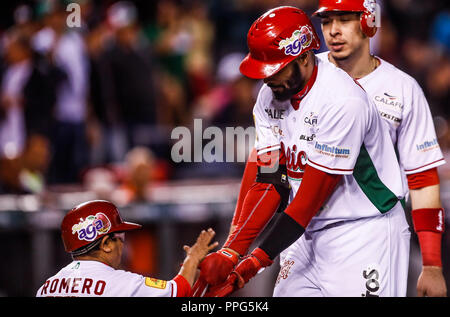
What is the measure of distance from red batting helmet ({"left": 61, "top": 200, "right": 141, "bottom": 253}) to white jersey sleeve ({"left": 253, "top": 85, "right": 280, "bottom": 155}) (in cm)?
83

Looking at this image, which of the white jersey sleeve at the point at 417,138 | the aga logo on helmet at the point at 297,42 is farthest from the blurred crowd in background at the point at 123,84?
the aga logo on helmet at the point at 297,42

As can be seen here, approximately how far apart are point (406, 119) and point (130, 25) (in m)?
5.66

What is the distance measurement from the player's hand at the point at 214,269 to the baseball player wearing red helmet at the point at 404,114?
1061mm

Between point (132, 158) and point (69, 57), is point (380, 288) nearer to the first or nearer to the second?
point (132, 158)

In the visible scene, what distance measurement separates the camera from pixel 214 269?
3.78m

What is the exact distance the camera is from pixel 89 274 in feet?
13.0

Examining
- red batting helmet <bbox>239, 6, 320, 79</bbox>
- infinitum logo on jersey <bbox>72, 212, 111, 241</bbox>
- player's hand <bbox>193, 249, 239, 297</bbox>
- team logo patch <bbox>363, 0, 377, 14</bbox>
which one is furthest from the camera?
team logo patch <bbox>363, 0, 377, 14</bbox>

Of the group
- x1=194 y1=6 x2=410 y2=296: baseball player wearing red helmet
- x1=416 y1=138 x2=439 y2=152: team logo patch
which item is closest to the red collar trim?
x1=194 y1=6 x2=410 y2=296: baseball player wearing red helmet

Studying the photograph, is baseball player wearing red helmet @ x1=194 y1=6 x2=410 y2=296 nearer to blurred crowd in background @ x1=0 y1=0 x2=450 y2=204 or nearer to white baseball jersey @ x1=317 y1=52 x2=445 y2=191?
white baseball jersey @ x1=317 y1=52 x2=445 y2=191

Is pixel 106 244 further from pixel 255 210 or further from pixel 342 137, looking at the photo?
pixel 342 137

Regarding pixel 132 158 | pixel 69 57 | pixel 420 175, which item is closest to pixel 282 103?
pixel 420 175

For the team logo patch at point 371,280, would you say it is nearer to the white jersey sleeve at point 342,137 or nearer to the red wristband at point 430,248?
the red wristband at point 430,248

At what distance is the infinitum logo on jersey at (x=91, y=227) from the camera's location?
410 centimetres

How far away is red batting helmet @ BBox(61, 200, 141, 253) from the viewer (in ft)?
13.5
